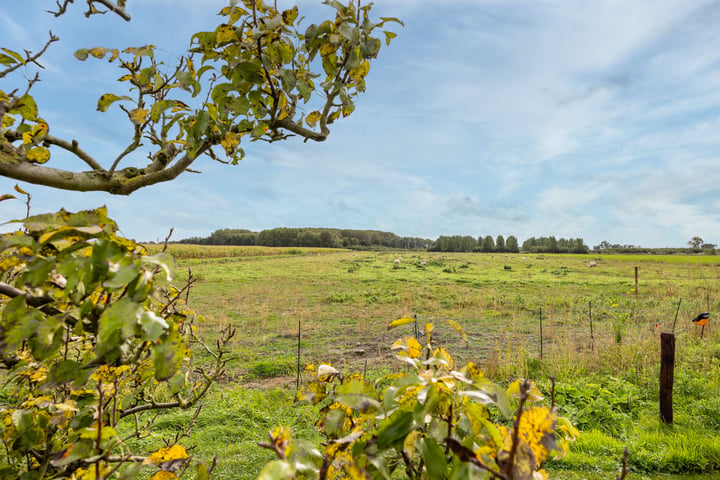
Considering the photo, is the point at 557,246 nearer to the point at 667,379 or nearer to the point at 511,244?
the point at 511,244

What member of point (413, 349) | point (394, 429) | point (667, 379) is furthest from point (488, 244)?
point (394, 429)

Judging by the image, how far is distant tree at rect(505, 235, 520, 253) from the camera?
258 feet

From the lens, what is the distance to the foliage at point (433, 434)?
54 cm

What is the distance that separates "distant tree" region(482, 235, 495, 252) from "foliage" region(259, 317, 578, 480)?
83778 mm

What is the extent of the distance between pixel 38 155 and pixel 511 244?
3392 inches

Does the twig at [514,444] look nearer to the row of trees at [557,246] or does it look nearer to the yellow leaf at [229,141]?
the yellow leaf at [229,141]

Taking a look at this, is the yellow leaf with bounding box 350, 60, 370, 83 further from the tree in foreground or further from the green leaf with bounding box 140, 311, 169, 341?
the green leaf with bounding box 140, 311, 169, 341

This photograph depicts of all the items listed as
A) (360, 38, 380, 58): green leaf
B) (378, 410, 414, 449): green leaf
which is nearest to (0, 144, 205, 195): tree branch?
(360, 38, 380, 58): green leaf

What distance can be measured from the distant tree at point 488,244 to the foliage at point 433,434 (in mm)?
83778

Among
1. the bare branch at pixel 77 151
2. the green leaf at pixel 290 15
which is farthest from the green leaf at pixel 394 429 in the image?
the green leaf at pixel 290 15

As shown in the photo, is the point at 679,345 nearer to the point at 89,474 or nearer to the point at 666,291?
the point at 89,474

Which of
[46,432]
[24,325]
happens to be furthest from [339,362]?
[24,325]

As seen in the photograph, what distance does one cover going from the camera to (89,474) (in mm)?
853

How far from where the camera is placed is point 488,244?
82188 millimetres
